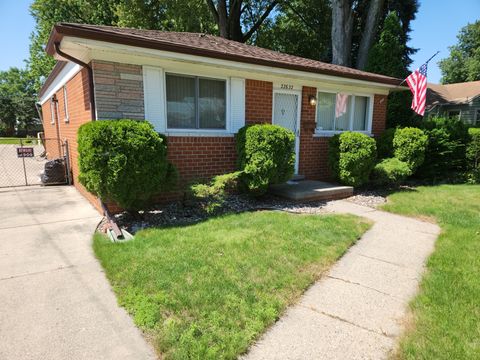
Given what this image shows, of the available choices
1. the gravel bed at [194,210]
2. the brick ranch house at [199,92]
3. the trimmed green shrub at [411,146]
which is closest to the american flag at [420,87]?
the trimmed green shrub at [411,146]

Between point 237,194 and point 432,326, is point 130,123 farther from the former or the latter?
point 432,326

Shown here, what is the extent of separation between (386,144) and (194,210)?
642 centimetres

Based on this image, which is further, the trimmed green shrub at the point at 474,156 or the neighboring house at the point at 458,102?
the neighboring house at the point at 458,102

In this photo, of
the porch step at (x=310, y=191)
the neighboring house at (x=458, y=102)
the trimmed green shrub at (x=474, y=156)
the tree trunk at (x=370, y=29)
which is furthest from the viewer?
the neighboring house at (x=458, y=102)

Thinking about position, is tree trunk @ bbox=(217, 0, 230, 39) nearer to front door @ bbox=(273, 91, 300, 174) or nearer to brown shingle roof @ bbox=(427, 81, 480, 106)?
front door @ bbox=(273, 91, 300, 174)

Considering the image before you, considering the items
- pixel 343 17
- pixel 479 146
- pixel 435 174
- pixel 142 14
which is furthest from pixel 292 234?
pixel 142 14

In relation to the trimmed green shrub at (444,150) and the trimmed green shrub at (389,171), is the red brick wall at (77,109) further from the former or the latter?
the trimmed green shrub at (444,150)

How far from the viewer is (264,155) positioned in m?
6.16

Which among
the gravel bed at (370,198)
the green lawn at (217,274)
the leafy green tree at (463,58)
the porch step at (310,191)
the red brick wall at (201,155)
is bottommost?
the gravel bed at (370,198)

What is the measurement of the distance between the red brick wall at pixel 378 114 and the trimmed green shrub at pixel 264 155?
16.0 feet

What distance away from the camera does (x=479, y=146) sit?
9.94m

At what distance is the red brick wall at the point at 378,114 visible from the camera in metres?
9.85

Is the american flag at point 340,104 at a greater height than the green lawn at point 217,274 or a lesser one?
greater

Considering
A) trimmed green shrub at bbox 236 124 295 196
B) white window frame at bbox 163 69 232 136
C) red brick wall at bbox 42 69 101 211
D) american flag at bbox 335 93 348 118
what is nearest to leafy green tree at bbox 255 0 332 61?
american flag at bbox 335 93 348 118
